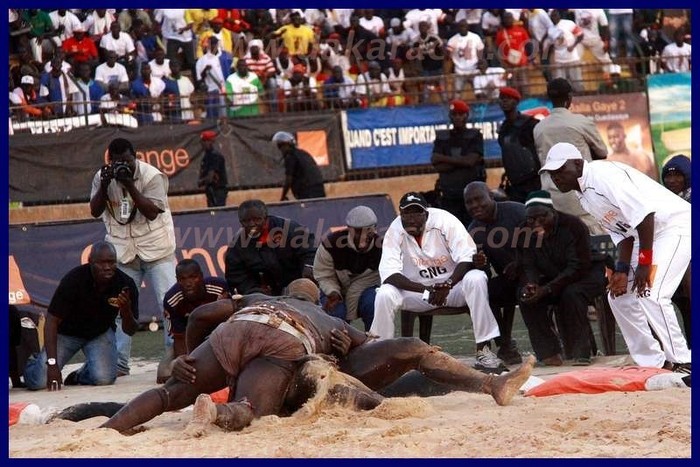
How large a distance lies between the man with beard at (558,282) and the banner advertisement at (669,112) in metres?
13.1

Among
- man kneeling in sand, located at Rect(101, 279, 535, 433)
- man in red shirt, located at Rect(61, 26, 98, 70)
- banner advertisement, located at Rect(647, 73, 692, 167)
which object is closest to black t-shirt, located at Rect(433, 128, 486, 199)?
man kneeling in sand, located at Rect(101, 279, 535, 433)

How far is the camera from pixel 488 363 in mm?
10953

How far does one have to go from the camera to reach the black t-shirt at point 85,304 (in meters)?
11.6

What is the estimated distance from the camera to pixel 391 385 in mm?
9828

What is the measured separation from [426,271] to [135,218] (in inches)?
107

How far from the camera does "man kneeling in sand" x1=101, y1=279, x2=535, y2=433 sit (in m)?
8.59

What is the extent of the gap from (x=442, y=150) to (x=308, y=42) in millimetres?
8625

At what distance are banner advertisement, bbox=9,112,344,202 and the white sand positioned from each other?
493 inches

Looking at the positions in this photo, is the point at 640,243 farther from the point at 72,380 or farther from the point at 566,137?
the point at 72,380

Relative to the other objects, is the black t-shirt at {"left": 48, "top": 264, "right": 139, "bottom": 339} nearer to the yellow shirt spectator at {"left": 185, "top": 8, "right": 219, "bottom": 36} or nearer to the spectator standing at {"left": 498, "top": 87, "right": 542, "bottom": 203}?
the spectator standing at {"left": 498, "top": 87, "right": 542, "bottom": 203}

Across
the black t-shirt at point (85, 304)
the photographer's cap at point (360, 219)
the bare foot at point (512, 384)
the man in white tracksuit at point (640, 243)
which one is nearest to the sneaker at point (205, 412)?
the bare foot at point (512, 384)

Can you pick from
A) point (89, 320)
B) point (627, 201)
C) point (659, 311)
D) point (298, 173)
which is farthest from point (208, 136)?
point (659, 311)

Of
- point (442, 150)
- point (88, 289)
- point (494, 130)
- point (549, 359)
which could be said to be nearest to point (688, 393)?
point (549, 359)

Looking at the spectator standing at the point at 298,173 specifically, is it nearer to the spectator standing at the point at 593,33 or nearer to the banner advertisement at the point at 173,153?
the banner advertisement at the point at 173,153
